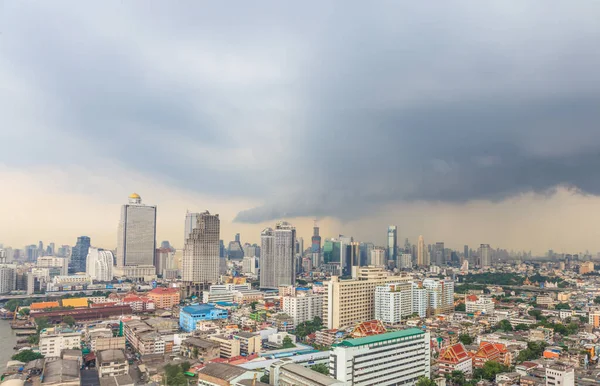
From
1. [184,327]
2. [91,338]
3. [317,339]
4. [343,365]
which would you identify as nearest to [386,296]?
[317,339]

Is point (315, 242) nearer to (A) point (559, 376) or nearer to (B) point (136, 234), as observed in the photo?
(B) point (136, 234)

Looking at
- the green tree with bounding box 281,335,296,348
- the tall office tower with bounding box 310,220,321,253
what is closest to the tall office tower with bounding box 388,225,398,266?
the tall office tower with bounding box 310,220,321,253

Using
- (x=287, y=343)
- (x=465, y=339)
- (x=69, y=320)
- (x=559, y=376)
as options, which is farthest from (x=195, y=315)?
(x=559, y=376)

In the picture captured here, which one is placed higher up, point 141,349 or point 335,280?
point 335,280

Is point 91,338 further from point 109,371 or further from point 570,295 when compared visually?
point 570,295

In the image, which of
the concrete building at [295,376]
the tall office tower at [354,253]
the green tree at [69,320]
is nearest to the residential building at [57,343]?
the green tree at [69,320]

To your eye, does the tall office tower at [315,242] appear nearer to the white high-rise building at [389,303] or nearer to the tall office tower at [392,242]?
the tall office tower at [392,242]
